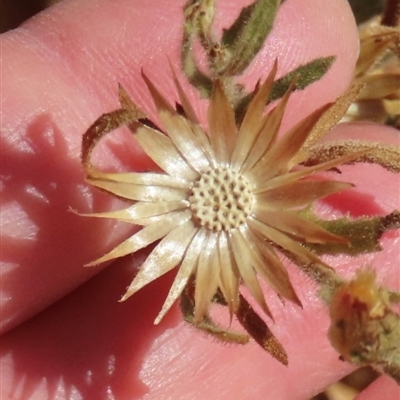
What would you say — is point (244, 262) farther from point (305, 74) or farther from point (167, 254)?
point (305, 74)

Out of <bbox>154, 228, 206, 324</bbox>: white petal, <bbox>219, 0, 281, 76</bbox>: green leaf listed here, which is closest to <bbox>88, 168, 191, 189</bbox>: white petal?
<bbox>154, 228, 206, 324</bbox>: white petal

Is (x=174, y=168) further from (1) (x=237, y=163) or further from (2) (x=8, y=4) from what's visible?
(2) (x=8, y=4)

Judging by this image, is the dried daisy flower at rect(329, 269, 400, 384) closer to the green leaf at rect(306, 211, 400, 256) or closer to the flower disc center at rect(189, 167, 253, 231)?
the green leaf at rect(306, 211, 400, 256)

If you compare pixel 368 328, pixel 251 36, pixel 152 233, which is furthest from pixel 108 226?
pixel 368 328

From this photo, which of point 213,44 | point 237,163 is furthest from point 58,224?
point 213,44

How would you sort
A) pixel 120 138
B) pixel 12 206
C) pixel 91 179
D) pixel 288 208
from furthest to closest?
pixel 120 138
pixel 12 206
pixel 288 208
pixel 91 179

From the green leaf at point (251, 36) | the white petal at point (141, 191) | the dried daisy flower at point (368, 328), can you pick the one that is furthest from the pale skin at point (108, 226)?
the dried daisy flower at point (368, 328)
